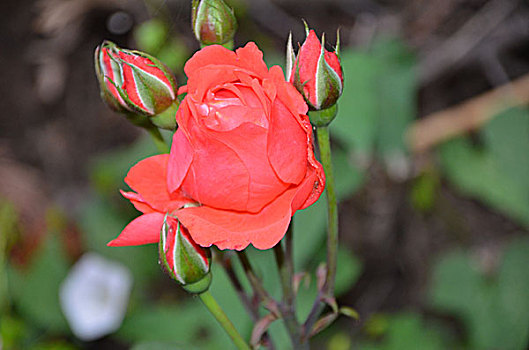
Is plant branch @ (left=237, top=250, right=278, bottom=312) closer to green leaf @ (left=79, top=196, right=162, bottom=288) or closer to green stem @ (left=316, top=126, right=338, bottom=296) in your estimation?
green stem @ (left=316, top=126, right=338, bottom=296)

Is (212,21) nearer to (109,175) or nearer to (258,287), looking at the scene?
(258,287)

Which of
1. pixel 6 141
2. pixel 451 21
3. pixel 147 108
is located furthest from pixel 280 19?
pixel 147 108

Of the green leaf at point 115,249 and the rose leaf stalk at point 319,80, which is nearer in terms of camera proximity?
the rose leaf stalk at point 319,80

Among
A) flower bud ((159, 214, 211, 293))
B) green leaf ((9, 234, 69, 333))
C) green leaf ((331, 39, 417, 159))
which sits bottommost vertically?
green leaf ((9, 234, 69, 333))

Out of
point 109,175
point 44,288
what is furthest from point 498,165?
point 44,288

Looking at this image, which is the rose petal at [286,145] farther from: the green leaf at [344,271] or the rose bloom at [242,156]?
the green leaf at [344,271]

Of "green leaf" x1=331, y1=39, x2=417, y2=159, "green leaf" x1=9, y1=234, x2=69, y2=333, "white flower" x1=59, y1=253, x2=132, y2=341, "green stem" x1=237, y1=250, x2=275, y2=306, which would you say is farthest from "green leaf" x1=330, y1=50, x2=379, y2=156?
"green leaf" x1=9, y1=234, x2=69, y2=333

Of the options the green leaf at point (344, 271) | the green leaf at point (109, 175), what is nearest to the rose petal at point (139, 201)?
the green leaf at point (344, 271)

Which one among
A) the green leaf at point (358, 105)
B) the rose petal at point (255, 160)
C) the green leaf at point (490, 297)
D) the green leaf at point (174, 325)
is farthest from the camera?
the green leaf at point (174, 325)
